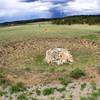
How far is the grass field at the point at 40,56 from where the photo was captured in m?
33.3

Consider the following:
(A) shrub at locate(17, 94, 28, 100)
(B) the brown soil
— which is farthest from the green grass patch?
(B) the brown soil

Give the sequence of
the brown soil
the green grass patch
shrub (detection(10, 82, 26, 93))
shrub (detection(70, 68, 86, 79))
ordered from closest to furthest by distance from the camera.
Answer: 1. the green grass patch
2. shrub (detection(10, 82, 26, 93))
3. shrub (detection(70, 68, 86, 79))
4. the brown soil

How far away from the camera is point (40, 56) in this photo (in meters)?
41.8

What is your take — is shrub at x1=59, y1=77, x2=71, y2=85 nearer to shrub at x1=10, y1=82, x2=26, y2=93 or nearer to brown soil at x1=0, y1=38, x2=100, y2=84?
brown soil at x1=0, y1=38, x2=100, y2=84

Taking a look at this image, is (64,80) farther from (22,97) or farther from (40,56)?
(40,56)

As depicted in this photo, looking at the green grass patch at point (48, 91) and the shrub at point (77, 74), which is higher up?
the shrub at point (77, 74)

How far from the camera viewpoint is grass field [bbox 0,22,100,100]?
33322mm

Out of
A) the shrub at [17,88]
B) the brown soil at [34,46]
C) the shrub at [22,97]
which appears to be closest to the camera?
the shrub at [22,97]

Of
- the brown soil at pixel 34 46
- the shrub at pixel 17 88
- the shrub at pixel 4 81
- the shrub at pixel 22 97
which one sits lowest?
the shrub at pixel 22 97

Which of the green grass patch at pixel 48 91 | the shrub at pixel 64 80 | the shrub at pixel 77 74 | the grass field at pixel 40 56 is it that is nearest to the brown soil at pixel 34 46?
the grass field at pixel 40 56

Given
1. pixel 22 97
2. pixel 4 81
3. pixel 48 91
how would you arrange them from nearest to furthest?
pixel 22 97, pixel 48 91, pixel 4 81

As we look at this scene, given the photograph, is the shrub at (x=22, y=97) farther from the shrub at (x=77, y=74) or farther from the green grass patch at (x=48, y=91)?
the shrub at (x=77, y=74)

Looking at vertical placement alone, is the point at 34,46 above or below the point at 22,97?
above

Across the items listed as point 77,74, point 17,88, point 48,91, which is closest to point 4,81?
point 17,88
